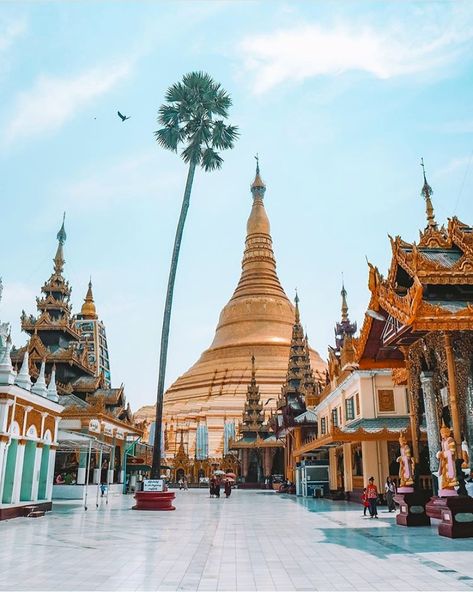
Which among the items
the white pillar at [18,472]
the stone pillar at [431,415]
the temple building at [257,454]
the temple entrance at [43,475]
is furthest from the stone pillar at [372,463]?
the temple building at [257,454]

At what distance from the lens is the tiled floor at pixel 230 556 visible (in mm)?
7176

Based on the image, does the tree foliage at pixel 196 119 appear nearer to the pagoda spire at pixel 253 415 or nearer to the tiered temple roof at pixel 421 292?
the tiered temple roof at pixel 421 292

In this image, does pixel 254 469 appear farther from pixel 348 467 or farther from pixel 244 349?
pixel 348 467

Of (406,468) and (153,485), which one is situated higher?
(406,468)

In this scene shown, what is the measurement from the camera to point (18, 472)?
1772 cm

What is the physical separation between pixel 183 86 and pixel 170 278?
841 centimetres

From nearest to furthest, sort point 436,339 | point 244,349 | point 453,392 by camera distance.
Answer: point 453,392, point 436,339, point 244,349

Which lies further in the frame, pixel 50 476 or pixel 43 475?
pixel 50 476

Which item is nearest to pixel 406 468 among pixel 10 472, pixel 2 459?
pixel 2 459

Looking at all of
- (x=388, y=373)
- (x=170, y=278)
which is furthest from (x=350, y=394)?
(x=170, y=278)

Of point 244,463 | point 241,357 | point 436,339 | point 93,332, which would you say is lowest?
point 244,463

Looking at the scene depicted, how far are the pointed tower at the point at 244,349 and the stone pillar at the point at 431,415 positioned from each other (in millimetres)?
44114

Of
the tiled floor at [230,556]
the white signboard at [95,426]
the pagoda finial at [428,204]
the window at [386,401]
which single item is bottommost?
the tiled floor at [230,556]

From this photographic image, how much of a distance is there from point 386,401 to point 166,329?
9799mm
